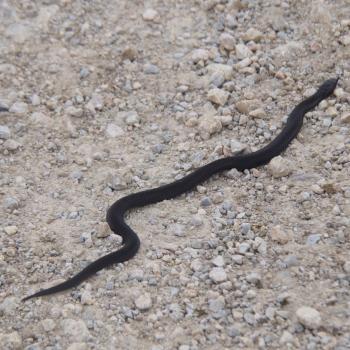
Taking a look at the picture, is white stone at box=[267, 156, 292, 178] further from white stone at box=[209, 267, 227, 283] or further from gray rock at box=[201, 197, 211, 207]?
white stone at box=[209, 267, 227, 283]

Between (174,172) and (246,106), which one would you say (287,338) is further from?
(246,106)

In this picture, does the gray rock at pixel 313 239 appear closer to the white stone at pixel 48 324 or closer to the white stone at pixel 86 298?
the white stone at pixel 86 298

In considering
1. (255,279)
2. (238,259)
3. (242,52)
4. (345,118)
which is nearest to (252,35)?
(242,52)

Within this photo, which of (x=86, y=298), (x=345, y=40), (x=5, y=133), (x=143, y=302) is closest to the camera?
(x=143, y=302)

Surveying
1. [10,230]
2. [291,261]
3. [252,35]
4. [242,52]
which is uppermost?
[252,35]

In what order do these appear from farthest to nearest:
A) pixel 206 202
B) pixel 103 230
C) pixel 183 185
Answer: pixel 183 185, pixel 206 202, pixel 103 230

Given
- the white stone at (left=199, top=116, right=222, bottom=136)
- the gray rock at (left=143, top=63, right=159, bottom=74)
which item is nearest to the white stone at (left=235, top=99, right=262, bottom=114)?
the white stone at (left=199, top=116, right=222, bottom=136)
